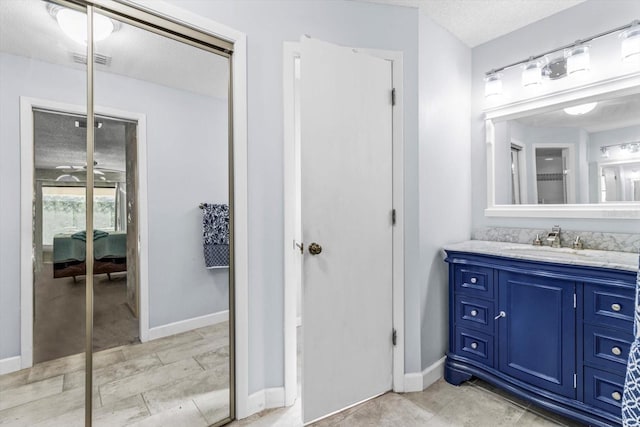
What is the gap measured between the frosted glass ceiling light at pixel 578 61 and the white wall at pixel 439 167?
26.1 inches

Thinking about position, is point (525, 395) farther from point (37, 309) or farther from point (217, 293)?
point (37, 309)

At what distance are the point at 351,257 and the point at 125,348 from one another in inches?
48.6

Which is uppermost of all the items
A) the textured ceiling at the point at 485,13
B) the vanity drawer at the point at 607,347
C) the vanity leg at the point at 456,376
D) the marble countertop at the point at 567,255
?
the textured ceiling at the point at 485,13

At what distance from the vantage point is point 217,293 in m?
1.73

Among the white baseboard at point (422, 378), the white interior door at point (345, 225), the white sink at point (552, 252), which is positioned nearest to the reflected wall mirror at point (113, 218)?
the white interior door at point (345, 225)

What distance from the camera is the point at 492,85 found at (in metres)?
2.38

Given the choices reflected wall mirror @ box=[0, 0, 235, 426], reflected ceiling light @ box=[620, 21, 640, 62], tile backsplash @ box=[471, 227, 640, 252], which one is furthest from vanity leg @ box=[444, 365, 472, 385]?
reflected ceiling light @ box=[620, 21, 640, 62]

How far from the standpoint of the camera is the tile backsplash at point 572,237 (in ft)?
6.10

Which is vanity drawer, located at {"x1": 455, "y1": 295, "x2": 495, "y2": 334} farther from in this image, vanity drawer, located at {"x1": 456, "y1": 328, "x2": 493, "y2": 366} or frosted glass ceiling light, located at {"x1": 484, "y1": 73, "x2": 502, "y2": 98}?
frosted glass ceiling light, located at {"x1": 484, "y1": 73, "x2": 502, "y2": 98}

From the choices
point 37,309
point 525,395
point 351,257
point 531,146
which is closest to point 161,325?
point 37,309

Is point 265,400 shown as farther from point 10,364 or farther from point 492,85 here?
point 492,85

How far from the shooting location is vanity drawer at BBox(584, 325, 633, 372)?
4.84 feet

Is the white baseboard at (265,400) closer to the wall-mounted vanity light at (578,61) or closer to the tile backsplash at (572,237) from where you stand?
the tile backsplash at (572,237)

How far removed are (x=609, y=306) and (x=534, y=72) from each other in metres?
1.60
